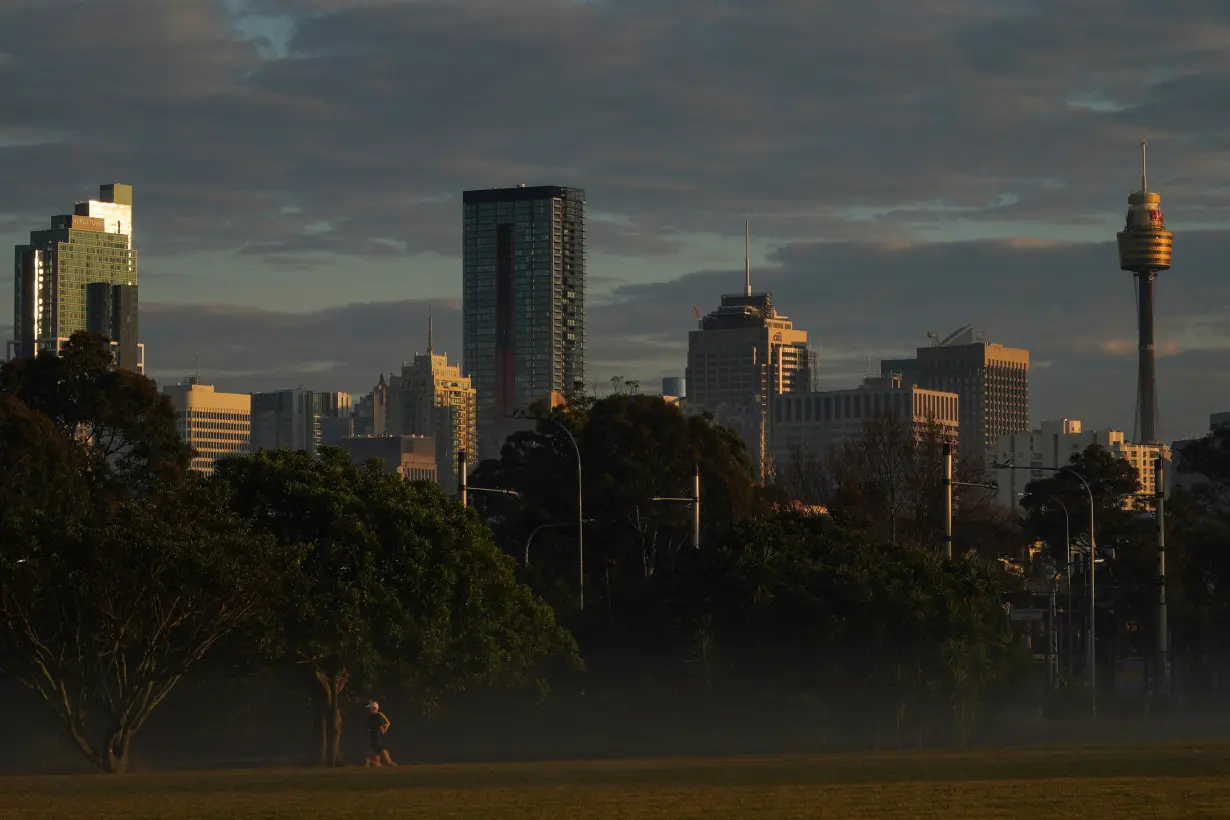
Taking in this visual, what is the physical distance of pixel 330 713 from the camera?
1984 inches

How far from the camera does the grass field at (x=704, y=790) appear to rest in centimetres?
3094

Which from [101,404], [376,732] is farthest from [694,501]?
[376,732]

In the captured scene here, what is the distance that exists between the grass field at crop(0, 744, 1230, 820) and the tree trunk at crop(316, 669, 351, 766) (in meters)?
4.80

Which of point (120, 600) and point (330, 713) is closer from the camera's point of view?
point (120, 600)

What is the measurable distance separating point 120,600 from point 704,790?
625 inches

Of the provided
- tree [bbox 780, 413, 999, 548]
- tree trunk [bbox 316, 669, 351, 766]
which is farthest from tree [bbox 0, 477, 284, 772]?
tree [bbox 780, 413, 999, 548]

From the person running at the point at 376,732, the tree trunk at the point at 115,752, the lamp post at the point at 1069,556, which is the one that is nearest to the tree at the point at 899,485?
the lamp post at the point at 1069,556

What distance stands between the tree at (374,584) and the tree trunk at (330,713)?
36mm

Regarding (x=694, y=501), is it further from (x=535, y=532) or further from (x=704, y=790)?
(x=704, y=790)

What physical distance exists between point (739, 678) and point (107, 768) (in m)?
19.6

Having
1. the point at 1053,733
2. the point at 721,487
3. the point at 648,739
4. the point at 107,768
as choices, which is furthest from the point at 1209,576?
the point at 107,768

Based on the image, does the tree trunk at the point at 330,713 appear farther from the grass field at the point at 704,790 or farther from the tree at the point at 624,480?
the tree at the point at 624,480

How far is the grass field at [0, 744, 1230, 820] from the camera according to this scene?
102 ft

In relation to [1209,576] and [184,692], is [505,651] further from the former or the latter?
[1209,576]
